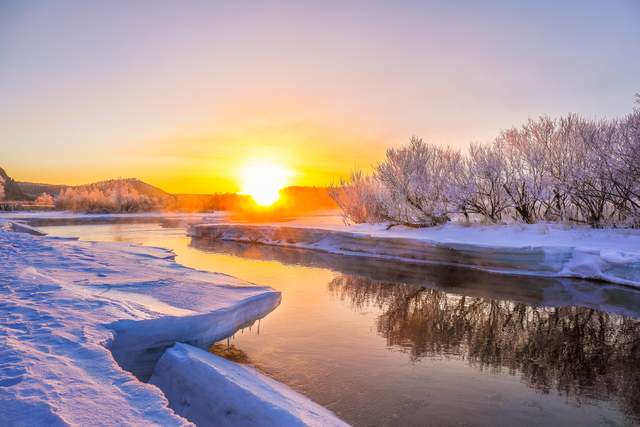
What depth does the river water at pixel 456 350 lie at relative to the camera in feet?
16.2

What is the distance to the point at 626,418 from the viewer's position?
4703mm

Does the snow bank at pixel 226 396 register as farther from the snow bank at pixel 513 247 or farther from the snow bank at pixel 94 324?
the snow bank at pixel 513 247

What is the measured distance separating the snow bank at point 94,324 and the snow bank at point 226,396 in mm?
676

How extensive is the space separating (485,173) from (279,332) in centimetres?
1760

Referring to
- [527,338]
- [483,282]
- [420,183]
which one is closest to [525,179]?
[420,183]

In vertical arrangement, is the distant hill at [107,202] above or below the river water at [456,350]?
above

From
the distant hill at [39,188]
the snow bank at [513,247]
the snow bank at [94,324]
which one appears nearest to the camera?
the snow bank at [94,324]

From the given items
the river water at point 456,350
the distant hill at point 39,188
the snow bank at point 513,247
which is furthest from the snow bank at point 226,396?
the distant hill at point 39,188

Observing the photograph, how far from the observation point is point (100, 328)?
16.7ft

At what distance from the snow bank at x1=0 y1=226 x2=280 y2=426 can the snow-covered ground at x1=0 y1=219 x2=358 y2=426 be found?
1 centimetres

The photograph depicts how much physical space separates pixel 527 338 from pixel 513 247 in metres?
8.20

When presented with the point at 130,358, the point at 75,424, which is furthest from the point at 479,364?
the point at 75,424

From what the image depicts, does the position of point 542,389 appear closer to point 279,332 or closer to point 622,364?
point 622,364

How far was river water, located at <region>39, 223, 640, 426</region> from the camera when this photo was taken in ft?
16.2
